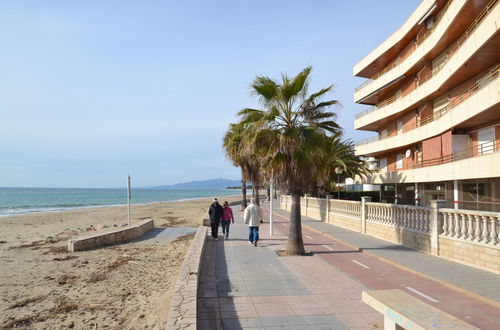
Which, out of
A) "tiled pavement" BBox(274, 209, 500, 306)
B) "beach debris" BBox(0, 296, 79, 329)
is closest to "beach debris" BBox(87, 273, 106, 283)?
"beach debris" BBox(0, 296, 79, 329)

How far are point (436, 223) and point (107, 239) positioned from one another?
12085 mm

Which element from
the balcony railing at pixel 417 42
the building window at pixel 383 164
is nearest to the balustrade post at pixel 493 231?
the balcony railing at pixel 417 42

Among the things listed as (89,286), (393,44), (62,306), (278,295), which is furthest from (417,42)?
(62,306)

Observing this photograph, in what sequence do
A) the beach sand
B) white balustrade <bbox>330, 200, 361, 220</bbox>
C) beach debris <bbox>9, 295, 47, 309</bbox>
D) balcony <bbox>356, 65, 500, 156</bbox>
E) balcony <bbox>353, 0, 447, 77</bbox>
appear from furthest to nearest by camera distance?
balcony <bbox>353, 0, 447, 77</bbox>
white balustrade <bbox>330, 200, 361, 220</bbox>
balcony <bbox>356, 65, 500, 156</bbox>
beach debris <bbox>9, 295, 47, 309</bbox>
the beach sand

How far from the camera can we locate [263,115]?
1136cm

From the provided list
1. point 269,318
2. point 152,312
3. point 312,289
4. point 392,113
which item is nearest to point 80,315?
point 152,312

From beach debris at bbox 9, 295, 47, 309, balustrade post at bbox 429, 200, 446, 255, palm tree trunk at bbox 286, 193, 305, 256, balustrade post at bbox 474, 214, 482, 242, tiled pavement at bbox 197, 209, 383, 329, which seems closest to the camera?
tiled pavement at bbox 197, 209, 383, 329

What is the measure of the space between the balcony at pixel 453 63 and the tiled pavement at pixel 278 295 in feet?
38.7

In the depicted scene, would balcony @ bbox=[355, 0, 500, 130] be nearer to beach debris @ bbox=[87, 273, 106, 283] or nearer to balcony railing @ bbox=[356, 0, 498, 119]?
balcony railing @ bbox=[356, 0, 498, 119]

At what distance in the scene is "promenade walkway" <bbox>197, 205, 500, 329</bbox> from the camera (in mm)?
5719

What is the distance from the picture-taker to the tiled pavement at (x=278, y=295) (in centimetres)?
567

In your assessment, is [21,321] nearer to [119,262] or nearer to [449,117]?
[119,262]

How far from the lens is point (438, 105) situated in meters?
23.5

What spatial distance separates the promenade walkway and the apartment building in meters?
9.77
